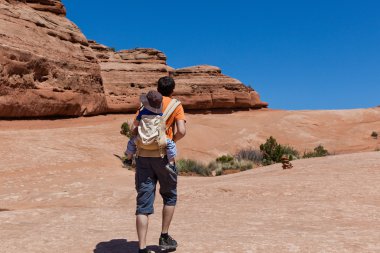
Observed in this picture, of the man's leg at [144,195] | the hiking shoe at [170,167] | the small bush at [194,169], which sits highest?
the hiking shoe at [170,167]

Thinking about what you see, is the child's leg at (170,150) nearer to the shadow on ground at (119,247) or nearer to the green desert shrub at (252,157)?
the shadow on ground at (119,247)

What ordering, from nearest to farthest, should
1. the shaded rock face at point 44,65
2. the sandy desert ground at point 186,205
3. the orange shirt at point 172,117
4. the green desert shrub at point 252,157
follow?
1. the orange shirt at point 172,117
2. the sandy desert ground at point 186,205
3. the shaded rock face at point 44,65
4. the green desert shrub at point 252,157

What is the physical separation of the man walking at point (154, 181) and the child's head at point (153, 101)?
0.37 feet

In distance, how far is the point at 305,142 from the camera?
29.8 metres

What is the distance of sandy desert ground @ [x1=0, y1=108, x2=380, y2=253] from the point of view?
4.77 metres

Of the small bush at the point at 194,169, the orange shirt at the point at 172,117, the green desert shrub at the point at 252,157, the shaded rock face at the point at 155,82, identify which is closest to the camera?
the orange shirt at the point at 172,117

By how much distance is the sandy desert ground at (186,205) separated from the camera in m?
4.77

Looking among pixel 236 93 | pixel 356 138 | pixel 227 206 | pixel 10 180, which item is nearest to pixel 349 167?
pixel 227 206

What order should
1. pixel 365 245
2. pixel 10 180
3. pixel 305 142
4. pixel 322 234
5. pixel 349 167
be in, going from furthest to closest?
pixel 305 142 → pixel 10 180 → pixel 349 167 → pixel 322 234 → pixel 365 245

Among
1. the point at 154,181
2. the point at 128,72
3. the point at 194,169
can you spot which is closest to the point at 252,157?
the point at 194,169

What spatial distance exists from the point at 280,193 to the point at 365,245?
3.78 metres

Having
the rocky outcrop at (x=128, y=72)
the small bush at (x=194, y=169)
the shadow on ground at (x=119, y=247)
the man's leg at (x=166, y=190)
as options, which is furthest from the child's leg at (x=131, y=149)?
the rocky outcrop at (x=128, y=72)

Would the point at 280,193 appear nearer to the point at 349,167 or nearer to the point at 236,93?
the point at 349,167

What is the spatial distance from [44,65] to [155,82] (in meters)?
16.1
